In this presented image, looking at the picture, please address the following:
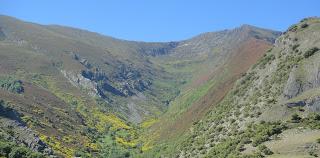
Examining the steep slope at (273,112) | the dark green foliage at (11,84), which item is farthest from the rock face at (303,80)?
the dark green foliage at (11,84)

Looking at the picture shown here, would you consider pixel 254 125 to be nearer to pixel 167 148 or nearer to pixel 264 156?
pixel 264 156

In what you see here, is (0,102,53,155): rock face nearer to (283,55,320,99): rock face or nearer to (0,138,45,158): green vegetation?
(0,138,45,158): green vegetation

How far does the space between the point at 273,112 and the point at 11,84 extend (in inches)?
4943

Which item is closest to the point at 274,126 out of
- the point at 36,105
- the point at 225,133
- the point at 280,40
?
the point at 225,133

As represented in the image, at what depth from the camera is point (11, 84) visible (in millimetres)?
173000

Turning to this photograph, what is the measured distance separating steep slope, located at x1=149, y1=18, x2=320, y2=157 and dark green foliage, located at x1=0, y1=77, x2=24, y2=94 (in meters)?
86.7

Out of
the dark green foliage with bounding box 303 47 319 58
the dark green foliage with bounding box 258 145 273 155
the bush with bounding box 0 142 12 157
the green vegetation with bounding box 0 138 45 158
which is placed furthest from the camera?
the dark green foliage with bounding box 303 47 319 58

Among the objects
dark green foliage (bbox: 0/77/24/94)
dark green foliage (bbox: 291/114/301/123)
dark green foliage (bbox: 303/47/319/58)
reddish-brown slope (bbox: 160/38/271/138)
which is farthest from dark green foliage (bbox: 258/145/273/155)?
dark green foliage (bbox: 0/77/24/94)

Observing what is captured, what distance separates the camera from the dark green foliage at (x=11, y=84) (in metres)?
168

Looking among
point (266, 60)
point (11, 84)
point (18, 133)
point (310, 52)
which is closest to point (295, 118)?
point (310, 52)

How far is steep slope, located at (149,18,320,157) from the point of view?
57.5 meters

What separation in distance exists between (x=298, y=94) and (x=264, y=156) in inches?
654

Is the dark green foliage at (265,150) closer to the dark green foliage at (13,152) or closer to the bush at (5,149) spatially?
the dark green foliage at (13,152)

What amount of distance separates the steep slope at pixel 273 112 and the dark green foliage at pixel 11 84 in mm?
86694
